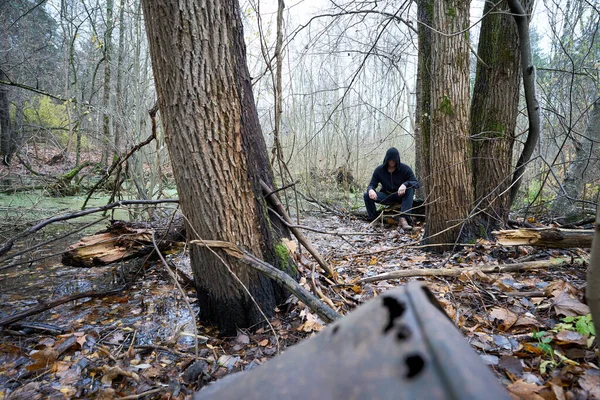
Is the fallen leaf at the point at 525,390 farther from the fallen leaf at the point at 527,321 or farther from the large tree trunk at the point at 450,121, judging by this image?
the large tree trunk at the point at 450,121

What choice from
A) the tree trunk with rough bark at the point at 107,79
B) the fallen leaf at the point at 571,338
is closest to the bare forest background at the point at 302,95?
the tree trunk with rough bark at the point at 107,79

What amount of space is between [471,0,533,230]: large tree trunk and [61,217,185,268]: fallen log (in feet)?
11.7

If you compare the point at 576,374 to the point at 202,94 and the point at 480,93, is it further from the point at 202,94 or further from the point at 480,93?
the point at 480,93

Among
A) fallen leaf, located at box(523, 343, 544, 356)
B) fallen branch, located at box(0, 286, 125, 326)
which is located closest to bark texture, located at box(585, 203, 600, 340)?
fallen leaf, located at box(523, 343, 544, 356)

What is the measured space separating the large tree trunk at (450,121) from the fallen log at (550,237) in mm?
772

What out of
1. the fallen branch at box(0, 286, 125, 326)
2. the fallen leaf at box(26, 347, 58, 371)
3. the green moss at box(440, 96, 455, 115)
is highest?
the green moss at box(440, 96, 455, 115)

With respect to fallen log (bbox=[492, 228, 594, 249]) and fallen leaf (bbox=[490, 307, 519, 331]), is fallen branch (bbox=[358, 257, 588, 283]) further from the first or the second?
fallen leaf (bbox=[490, 307, 519, 331])

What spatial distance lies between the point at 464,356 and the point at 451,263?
3.25m

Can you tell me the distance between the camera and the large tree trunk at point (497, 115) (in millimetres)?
3738

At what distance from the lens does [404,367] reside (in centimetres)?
39

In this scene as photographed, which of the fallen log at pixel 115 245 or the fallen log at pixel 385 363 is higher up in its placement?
the fallen log at pixel 385 363

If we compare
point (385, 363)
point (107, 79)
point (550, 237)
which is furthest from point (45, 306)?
point (107, 79)

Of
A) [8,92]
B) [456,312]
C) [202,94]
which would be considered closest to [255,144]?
[202,94]

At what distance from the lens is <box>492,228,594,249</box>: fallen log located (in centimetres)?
243
